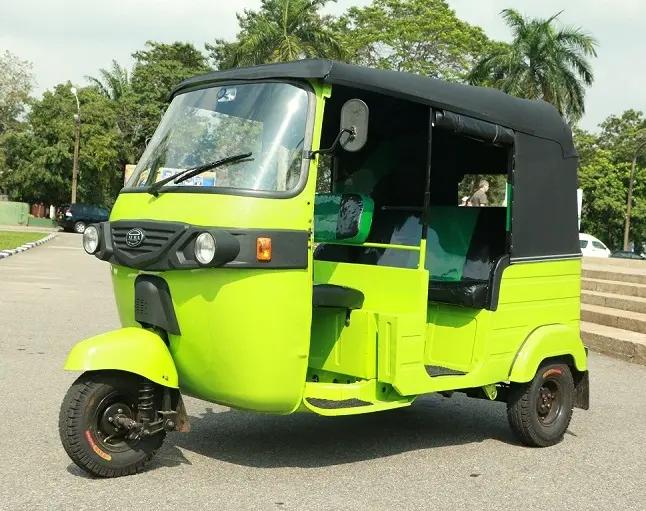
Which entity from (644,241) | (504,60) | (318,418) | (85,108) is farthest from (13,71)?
(318,418)

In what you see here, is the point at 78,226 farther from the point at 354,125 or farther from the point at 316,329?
the point at 354,125

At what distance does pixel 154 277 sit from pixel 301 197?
0.97 metres

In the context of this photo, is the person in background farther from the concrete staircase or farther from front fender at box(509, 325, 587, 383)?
the concrete staircase

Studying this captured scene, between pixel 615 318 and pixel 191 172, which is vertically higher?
pixel 191 172

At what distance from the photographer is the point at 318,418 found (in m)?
6.59

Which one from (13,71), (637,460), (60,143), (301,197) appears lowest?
(637,460)

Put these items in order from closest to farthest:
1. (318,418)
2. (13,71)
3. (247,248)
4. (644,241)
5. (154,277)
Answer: (247,248) → (154,277) → (318,418) → (644,241) → (13,71)

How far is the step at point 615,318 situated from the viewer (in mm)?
11742

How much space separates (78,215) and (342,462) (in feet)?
130

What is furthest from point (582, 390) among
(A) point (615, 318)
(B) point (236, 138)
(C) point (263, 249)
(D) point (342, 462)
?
(A) point (615, 318)

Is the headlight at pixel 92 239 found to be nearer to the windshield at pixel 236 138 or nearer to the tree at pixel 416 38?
the windshield at pixel 236 138

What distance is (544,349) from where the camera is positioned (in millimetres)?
6102

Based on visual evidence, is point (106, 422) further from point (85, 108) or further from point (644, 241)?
point (644, 241)

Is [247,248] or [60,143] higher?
[60,143]
